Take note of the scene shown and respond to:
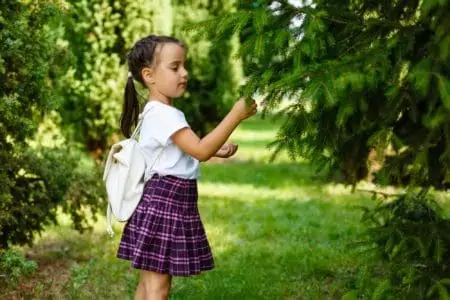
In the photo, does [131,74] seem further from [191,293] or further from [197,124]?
[197,124]

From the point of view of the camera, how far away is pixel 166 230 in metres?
3.50

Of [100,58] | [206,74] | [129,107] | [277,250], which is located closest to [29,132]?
[129,107]

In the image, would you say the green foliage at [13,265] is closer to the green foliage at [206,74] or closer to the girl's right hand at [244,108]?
the girl's right hand at [244,108]

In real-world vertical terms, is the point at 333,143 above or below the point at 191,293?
above

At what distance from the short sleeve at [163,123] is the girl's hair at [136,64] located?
24cm

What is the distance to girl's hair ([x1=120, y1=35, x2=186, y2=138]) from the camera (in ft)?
11.8

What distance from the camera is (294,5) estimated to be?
3625mm

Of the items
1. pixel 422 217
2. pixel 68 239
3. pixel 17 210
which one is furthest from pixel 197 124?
pixel 422 217

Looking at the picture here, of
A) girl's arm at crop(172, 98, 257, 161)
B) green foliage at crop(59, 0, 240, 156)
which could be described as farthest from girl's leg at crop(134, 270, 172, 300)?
green foliage at crop(59, 0, 240, 156)

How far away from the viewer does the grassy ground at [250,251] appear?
4953 mm

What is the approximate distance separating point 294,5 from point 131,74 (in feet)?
2.69

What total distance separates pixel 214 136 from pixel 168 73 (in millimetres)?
418

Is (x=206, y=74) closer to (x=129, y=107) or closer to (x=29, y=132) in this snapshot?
(x=29, y=132)

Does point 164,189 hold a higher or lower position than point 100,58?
lower
